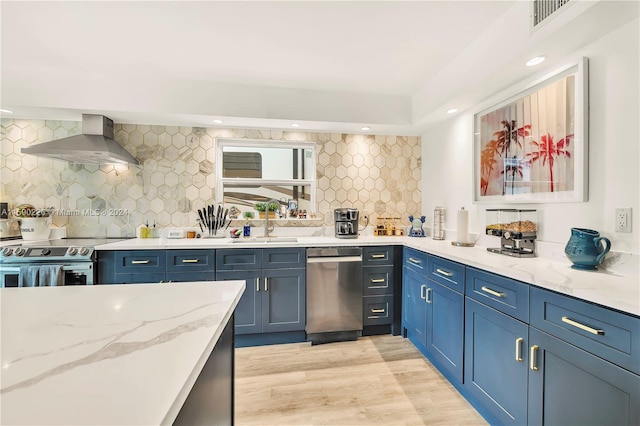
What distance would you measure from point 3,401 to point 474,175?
9.49ft

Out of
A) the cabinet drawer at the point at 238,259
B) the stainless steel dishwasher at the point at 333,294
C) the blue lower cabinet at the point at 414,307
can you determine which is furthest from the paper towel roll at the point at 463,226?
the cabinet drawer at the point at 238,259

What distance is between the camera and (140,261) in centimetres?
253

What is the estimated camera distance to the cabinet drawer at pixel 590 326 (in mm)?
996

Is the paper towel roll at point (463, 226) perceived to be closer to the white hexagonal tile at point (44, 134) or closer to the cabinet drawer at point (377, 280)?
the cabinet drawer at point (377, 280)

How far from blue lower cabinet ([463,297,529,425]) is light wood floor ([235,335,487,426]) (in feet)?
0.61

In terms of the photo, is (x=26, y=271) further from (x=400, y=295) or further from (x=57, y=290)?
(x=400, y=295)

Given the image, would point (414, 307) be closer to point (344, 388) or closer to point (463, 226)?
point (463, 226)

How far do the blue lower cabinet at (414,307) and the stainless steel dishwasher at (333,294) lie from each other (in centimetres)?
44

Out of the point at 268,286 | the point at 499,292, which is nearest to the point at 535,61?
the point at 499,292

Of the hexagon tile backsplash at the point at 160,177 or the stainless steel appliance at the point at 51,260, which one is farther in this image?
the hexagon tile backsplash at the point at 160,177

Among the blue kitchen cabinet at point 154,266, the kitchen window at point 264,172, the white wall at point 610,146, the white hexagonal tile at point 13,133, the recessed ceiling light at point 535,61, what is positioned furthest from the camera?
the kitchen window at point 264,172

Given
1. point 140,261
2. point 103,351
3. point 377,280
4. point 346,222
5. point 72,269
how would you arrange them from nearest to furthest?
point 103,351 → point 72,269 → point 140,261 → point 377,280 → point 346,222

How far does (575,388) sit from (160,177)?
362 centimetres

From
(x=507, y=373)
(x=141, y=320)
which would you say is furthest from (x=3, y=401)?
(x=507, y=373)
